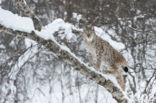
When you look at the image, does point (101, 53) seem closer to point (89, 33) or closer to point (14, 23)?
point (89, 33)

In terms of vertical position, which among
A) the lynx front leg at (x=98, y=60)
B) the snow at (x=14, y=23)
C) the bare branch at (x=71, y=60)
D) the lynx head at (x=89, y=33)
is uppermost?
the snow at (x=14, y=23)

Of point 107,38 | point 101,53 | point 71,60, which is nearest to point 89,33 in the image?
point 101,53

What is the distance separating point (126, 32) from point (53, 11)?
7.11 ft

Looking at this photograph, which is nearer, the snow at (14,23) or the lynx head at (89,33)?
the snow at (14,23)

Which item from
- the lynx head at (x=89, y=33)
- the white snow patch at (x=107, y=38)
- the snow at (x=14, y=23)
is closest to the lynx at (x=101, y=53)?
the lynx head at (x=89, y=33)

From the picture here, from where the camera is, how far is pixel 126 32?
7.18 meters

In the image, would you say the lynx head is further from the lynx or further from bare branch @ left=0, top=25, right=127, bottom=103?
bare branch @ left=0, top=25, right=127, bottom=103

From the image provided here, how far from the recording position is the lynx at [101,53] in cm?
590

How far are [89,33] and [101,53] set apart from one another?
398mm

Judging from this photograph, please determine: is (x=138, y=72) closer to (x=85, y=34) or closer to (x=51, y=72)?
(x=85, y=34)

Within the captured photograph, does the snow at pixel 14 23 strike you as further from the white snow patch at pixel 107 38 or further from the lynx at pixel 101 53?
the white snow patch at pixel 107 38

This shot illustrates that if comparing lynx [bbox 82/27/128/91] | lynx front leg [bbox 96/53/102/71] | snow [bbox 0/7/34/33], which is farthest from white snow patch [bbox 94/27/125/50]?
snow [bbox 0/7/34/33]

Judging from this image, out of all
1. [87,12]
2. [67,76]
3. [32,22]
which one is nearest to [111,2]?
[87,12]

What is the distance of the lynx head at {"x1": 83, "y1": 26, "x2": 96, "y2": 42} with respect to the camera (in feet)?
19.4
